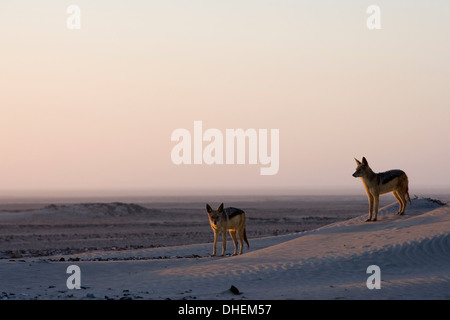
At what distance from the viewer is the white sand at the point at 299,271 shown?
14344 millimetres

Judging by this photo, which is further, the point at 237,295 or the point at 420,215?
the point at 420,215

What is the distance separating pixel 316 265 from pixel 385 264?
1845 mm

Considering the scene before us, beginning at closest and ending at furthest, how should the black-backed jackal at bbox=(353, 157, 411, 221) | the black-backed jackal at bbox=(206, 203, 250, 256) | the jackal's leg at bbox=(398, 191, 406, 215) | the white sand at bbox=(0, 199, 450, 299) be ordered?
the white sand at bbox=(0, 199, 450, 299)
the black-backed jackal at bbox=(206, 203, 250, 256)
the black-backed jackal at bbox=(353, 157, 411, 221)
the jackal's leg at bbox=(398, 191, 406, 215)

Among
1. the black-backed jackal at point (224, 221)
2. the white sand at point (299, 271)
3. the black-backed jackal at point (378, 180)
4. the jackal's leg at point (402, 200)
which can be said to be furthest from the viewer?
the jackal's leg at point (402, 200)

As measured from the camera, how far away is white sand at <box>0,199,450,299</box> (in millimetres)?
14344

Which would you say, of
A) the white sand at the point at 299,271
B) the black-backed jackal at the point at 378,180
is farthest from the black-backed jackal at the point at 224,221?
the black-backed jackal at the point at 378,180

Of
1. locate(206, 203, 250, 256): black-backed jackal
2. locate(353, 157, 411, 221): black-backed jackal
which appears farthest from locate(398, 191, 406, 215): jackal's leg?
locate(206, 203, 250, 256): black-backed jackal

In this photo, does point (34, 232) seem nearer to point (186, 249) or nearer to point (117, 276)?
point (186, 249)

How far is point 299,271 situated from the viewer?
1719 centimetres

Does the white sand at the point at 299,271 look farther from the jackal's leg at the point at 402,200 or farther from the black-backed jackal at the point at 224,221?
the black-backed jackal at the point at 224,221

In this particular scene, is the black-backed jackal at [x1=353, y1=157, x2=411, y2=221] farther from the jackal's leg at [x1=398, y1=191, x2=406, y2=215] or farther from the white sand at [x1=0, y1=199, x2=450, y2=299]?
the white sand at [x1=0, y1=199, x2=450, y2=299]
